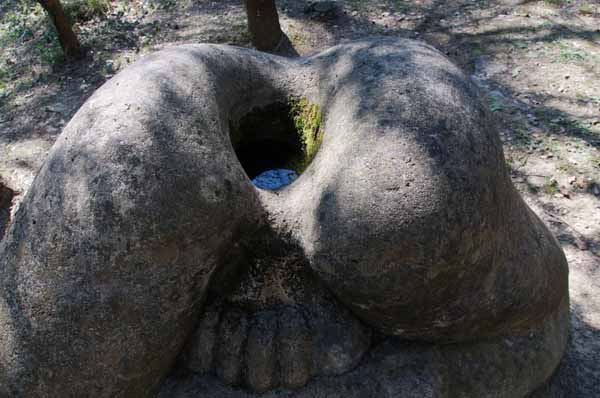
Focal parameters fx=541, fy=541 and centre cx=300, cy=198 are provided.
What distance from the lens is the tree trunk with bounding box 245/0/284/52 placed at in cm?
437

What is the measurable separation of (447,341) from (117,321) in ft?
3.21

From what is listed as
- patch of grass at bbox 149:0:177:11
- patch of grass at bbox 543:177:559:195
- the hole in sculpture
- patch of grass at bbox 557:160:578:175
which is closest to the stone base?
the hole in sculpture

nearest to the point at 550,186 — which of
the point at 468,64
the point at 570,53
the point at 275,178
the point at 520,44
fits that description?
the point at 468,64

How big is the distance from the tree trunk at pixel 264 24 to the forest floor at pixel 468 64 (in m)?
0.29

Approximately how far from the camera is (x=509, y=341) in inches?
70.9

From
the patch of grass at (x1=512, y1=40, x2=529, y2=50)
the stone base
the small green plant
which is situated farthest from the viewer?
the patch of grass at (x1=512, y1=40, x2=529, y2=50)

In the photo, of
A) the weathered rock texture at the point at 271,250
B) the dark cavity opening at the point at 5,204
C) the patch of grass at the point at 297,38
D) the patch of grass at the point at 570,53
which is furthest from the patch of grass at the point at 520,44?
the dark cavity opening at the point at 5,204

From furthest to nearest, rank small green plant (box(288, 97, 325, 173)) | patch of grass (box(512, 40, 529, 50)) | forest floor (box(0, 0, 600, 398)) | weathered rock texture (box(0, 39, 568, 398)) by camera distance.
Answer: patch of grass (box(512, 40, 529, 50))
forest floor (box(0, 0, 600, 398))
small green plant (box(288, 97, 325, 173))
weathered rock texture (box(0, 39, 568, 398))

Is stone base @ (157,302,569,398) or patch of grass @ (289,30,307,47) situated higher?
stone base @ (157,302,569,398)

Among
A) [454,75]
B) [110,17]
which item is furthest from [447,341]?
[110,17]

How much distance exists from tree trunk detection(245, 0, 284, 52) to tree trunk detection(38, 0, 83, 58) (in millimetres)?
1611

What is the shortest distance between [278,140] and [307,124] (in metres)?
0.16

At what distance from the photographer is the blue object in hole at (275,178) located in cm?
195

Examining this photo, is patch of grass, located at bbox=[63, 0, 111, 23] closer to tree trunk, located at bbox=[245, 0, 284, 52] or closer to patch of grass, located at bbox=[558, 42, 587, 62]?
tree trunk, located at bbox=[245, 0, 284, 52]
